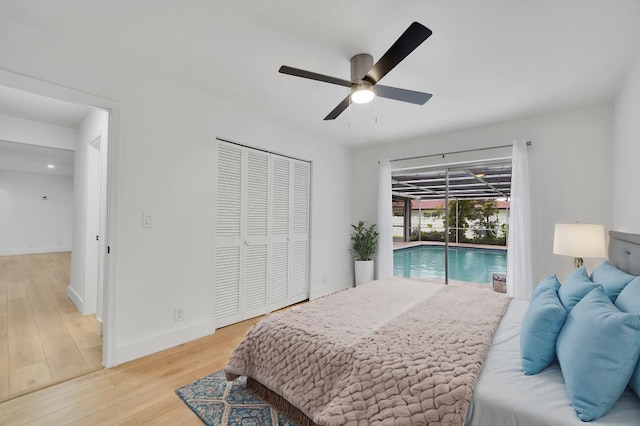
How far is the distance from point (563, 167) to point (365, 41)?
2840mm

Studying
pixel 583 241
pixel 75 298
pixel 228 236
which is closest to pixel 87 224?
pixel 75 298

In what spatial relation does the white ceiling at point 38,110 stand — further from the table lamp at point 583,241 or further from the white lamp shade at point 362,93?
the table lamp at point 583,241

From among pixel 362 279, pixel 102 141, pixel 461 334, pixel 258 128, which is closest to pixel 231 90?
pixel 258 128

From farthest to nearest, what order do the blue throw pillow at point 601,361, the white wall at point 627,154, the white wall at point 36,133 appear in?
the white wall at point 36,133
the white wall at point 627,154
the blue throw pillow at point 601,361

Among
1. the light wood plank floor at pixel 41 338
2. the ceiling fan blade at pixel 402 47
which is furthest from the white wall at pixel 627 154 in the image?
the light wood plank floor at pixel 41 338

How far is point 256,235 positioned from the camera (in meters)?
3.56

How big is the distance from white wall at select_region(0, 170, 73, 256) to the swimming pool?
Answer: 9.58m

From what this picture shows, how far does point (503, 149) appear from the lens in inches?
146

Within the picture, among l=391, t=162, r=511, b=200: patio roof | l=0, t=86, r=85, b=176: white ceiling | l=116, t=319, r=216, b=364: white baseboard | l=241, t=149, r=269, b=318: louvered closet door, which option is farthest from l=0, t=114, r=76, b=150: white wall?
l=391, t=162, r=511, b=200: patio roof

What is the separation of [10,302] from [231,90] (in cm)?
Answer: 401

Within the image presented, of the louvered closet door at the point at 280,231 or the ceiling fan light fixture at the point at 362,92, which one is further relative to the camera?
the louvered closet door at the point at 280,231

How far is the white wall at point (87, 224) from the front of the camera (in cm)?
341

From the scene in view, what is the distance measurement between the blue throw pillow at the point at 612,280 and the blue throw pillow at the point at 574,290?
72 mm

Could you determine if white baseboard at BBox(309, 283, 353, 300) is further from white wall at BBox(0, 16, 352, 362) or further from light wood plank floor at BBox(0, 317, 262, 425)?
light wood plank floor at BBox(0, 317, 262, 425)
